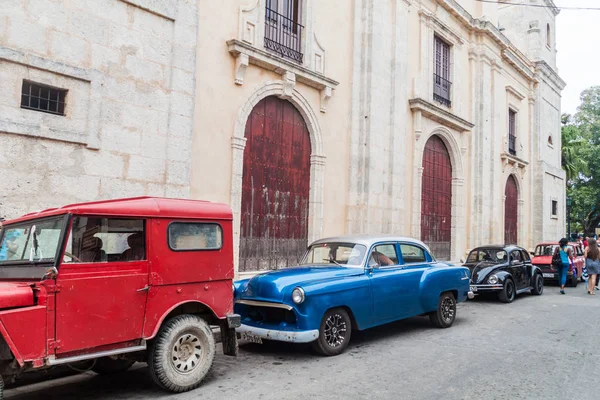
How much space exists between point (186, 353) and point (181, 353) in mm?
64

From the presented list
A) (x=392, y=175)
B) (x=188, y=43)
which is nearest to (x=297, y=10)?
(x=188, y=43)

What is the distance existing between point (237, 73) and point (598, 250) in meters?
10.8

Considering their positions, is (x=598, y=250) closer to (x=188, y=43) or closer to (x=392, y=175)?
(x=392, y=175)

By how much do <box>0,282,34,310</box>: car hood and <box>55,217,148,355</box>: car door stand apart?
0.22 m

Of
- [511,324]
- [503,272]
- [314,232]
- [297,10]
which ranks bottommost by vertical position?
[511,324]

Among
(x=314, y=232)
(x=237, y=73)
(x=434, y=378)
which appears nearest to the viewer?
(x=434, y=378)

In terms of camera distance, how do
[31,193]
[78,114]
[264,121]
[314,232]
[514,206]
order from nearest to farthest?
1. [31,193]
2. [78,114]
3. [264,121]
4. [314,232]
5. [514,206]

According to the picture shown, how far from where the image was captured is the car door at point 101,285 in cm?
414

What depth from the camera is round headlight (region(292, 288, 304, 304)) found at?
19.2 ft

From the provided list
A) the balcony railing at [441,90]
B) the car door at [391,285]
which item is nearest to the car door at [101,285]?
the car door at [391,285]

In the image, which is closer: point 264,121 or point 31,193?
point 31,193

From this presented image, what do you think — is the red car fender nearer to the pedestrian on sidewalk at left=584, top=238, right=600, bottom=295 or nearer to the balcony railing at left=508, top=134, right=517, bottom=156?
the pedestrian on sidewalk at left=584, top=238, right=600, bottom=295

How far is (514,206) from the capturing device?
23.8 metres

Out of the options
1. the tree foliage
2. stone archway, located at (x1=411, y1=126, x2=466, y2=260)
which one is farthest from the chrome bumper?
the tree foliage
